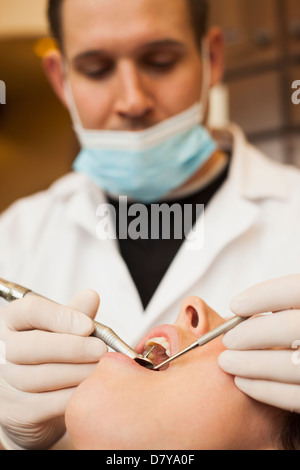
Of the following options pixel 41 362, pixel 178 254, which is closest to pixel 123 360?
pixel 41 362

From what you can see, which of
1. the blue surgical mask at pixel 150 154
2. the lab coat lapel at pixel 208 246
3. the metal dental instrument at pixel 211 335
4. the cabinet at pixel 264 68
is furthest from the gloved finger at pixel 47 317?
the cabinet at pixel 264 68

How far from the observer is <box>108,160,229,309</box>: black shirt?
1.12 metres

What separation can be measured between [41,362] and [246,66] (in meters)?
1.74

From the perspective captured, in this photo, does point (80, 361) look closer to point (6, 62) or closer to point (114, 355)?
point (114, 355)

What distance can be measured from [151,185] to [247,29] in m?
1.27

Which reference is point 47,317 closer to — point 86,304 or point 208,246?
point 86,304

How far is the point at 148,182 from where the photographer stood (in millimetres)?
1156

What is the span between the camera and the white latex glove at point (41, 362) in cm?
70

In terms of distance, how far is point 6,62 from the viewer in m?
2.19

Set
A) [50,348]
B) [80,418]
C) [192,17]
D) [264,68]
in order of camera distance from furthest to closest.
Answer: [264,68], [192,17], [50,348], [80,418]

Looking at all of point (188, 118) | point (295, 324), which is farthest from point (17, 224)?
point (295, 324)

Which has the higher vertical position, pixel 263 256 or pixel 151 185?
pixel 151 185

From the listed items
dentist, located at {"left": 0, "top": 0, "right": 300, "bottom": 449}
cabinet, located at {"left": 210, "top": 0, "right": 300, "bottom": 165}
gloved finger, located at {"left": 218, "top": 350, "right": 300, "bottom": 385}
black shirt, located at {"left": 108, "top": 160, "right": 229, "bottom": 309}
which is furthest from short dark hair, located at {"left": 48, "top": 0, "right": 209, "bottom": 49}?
cabinet, located at {"left": 210, "top": 0, "right": 300, "bottom": 165}

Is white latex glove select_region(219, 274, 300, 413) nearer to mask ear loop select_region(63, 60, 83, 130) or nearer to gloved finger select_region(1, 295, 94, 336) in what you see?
gloved finger select_region(1, 295, 94, 336)
